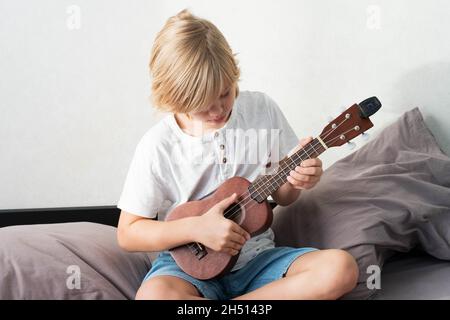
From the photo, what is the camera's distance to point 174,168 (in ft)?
4.87

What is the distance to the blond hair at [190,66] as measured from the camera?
1340 mm

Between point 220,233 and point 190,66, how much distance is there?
341 mm

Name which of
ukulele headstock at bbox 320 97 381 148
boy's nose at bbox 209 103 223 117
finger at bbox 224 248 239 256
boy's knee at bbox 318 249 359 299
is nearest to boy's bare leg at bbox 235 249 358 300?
boy's knee at bbox 318 249 359 299

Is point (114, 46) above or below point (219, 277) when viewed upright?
above

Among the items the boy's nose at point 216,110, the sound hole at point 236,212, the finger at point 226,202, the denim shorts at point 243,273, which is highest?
the boy's nose at point 216,110

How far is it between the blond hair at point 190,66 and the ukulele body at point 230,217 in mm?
186

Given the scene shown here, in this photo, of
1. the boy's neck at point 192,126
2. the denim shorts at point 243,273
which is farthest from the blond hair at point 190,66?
the denim shorts at point 243,273

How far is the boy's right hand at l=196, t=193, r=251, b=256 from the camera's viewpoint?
4.37 ft

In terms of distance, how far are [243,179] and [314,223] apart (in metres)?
0.25

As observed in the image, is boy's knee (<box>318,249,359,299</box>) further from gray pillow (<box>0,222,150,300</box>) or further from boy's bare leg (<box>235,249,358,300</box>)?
gray pillow (<box>0,222,150,300</box>)

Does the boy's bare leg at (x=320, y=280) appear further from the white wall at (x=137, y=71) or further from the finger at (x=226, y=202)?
the white wall at (x=137, y=71)

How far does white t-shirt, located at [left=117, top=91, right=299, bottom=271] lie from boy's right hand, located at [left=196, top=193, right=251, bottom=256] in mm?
104
